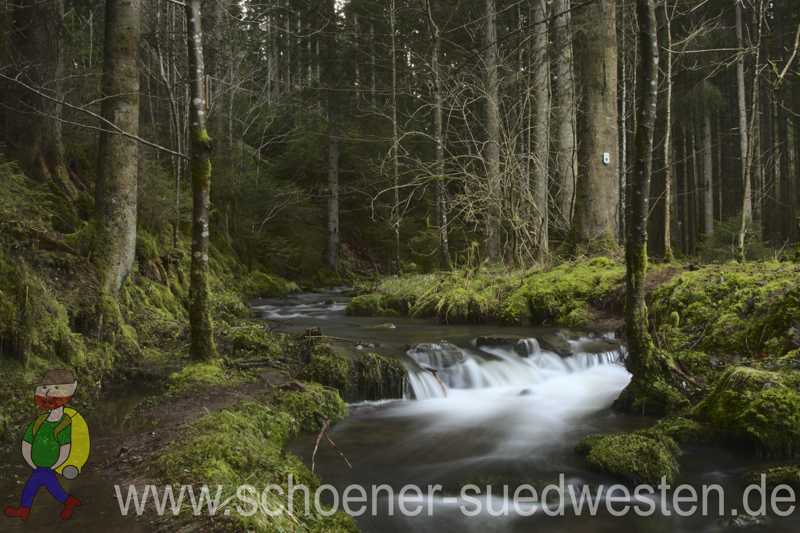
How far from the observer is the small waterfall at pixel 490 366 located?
23.9ft

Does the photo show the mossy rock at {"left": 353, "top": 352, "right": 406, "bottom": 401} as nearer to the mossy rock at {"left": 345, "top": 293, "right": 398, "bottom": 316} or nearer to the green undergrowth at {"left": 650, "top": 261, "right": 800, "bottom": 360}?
the green undergrowth at {"left": 650, "top": 261, "right": 800, "bottom": 360}

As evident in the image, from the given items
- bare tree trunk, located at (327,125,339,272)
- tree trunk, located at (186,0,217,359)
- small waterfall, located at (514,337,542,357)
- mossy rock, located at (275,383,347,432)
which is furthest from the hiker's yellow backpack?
bare tree trunk, located at (327,125,339,272)

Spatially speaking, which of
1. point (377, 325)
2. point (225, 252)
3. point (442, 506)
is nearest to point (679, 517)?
point (442, 506)

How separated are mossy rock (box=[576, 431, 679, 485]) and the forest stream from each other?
0.37ft

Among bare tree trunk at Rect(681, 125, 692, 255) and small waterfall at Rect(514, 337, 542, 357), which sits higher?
bare tree trunk at Rect(681, 125, 692, 255)

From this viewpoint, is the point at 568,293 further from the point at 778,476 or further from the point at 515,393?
the point at 778,476

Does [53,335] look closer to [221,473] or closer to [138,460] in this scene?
[138,460]

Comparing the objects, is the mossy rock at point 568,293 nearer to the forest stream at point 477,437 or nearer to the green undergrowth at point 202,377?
the forest stream at point 477,437

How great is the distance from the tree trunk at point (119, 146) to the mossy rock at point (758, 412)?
6.71m

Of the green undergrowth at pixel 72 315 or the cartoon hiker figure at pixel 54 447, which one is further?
the green undergrowth at pixel 72 315

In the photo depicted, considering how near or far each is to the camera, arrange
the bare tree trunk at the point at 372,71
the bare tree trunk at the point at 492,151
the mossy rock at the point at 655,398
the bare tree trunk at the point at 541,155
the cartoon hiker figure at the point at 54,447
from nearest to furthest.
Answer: the cartoon hiker figure at the point at 54,447, the mossy rock at the point at 655,398, the bare tree trunk at the point at 492,151, the bare tree trunk at the point at 541,155, the bare tree trunk at the point at 372,71

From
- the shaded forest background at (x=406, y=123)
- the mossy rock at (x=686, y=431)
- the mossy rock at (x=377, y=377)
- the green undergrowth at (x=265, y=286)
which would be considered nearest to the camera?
the mossy rock at (x=686, y=431)

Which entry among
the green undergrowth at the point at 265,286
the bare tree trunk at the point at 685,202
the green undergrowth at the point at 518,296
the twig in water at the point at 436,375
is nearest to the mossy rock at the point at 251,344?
the twig in water at the point at 436,375

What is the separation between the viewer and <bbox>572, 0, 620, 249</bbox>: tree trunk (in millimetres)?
11891
